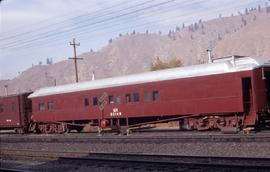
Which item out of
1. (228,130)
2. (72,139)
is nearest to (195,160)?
(228,130)

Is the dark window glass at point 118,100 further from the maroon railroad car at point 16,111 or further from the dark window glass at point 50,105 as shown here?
the maroon railroad car at point 16,111

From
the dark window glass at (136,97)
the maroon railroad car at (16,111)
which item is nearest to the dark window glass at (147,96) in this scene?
the dark window glass at (136,97)

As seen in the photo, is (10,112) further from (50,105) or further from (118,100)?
(118,100)

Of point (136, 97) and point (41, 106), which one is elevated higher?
point (136, 97)

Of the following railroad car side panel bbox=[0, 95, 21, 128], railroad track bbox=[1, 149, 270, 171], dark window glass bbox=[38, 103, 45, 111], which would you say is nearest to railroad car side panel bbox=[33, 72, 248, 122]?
dark window glass bbox=[38, 103, 45, 111]

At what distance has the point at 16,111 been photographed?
38.7m

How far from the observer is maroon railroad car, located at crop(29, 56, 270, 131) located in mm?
23641

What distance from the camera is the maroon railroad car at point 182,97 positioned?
23.6 meters

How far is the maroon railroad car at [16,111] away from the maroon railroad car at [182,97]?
4.67m

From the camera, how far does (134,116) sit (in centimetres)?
2875

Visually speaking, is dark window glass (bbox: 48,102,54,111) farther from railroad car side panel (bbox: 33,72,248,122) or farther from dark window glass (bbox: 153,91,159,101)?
dark window glass (bbox: 153,91,159,101)

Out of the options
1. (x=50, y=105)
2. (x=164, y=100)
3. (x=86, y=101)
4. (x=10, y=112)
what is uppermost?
(x=86, y=101)

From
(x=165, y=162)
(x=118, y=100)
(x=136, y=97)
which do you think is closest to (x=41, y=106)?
(x=118, y=100)

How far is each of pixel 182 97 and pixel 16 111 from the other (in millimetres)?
17583
